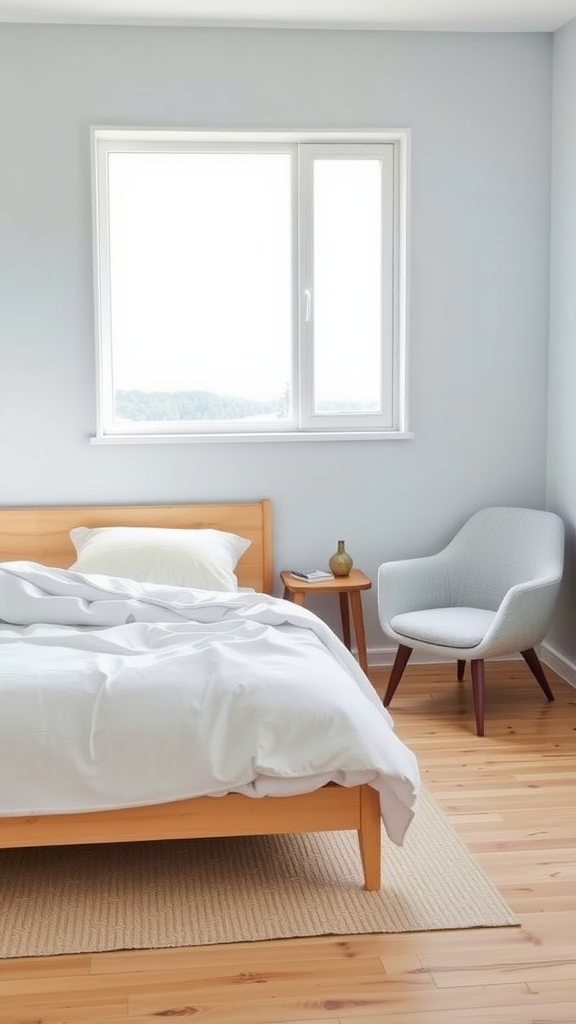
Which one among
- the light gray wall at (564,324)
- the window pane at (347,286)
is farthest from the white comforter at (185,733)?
the window pane at (347,286)

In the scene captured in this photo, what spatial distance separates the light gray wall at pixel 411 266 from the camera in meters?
4.56

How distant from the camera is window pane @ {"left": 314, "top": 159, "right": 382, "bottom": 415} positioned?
482 cm

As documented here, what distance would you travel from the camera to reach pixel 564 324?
4723mm

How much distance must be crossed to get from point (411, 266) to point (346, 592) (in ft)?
4.43

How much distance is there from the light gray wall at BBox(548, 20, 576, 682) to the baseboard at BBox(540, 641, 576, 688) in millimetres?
11

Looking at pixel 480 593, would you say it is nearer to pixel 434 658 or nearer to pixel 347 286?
pixel 434 658

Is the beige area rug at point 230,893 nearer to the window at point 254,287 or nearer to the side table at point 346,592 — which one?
the side table at point 346,592

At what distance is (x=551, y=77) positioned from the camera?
4.77 m

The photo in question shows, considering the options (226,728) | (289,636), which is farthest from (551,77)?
(226,728)

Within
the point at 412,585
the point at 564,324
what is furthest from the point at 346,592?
the point at 564,324

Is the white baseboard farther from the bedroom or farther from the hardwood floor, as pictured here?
the hardwood floor

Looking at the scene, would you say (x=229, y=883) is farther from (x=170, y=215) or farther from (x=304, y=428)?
(x=170, y=215)

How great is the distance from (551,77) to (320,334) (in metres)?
1.39

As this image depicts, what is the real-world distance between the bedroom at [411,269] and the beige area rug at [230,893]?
1890 millimetres
